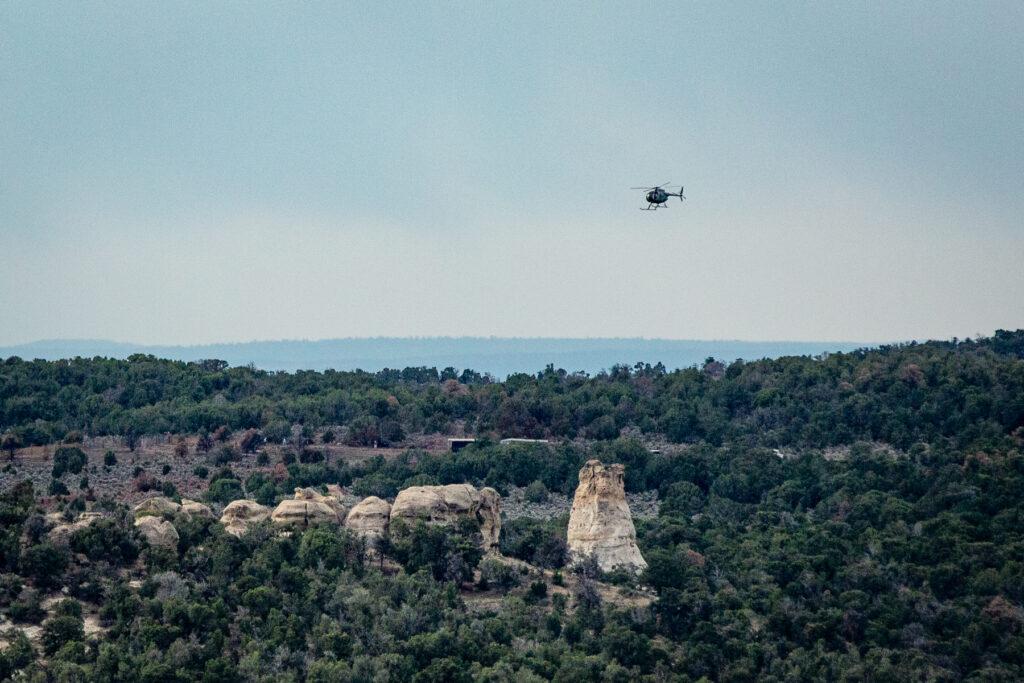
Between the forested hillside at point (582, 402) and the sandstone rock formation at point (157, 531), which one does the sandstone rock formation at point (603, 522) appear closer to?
the sandstone rock formation at point (157, 531)

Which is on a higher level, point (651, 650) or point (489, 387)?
point (489, 387)

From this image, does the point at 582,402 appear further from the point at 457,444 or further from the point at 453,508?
the point at 453,508

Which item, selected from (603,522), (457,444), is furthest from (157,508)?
(457,444)

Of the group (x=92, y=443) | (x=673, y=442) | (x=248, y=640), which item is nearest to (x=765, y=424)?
(x=673, y=442)

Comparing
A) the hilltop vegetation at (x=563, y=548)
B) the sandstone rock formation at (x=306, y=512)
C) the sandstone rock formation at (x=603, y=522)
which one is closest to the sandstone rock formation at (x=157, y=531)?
the hilltop vegetation at (x=563, y=548)

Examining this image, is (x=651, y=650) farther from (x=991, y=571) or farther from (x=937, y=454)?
(x=937, y=454)

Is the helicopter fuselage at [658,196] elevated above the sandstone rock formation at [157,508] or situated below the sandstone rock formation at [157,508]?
above

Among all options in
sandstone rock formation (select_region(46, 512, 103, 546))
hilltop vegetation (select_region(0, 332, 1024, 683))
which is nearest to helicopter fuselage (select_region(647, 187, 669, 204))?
hilltop vegetation (select_region(0, 332, 1024, 683))
